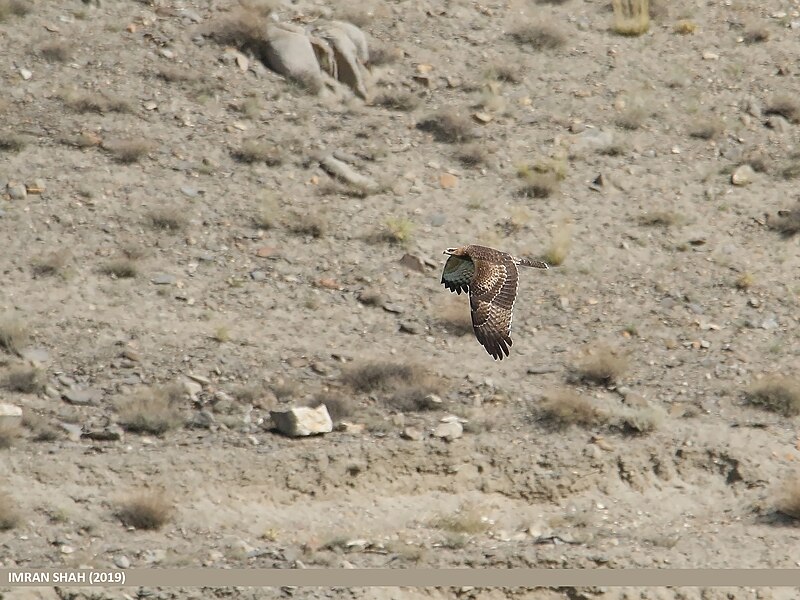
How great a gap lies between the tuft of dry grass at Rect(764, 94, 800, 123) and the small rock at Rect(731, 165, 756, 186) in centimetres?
151

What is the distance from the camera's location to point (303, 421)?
50.9 ft

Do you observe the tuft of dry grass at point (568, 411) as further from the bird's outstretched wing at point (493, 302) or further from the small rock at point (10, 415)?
the small rock at point (10, 415)

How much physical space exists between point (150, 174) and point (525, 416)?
6.06 meters

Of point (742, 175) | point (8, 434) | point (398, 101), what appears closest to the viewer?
point (8, 434)

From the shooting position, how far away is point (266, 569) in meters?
13.7

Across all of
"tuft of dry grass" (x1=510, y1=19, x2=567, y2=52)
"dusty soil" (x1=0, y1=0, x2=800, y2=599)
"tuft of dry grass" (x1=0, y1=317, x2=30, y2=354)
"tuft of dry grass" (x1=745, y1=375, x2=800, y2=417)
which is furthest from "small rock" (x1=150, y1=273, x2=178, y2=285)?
"tuft of dry grass" (x1=510, y1=19, x2=567, y2=52)

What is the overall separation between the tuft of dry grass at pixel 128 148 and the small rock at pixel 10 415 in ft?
15.7

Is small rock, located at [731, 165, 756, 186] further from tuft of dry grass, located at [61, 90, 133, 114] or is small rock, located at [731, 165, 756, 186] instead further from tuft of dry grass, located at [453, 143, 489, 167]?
tuft of dry grass, located at [61, 90, 133, 114]

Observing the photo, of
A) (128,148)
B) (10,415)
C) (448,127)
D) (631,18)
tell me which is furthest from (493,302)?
(631,18)

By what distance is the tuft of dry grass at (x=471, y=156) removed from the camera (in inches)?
798

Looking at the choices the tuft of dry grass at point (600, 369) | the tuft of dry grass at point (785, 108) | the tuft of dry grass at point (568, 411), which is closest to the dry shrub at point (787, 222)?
the tuft of dry grass at point (785, 108)

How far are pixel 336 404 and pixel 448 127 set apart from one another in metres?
5.97

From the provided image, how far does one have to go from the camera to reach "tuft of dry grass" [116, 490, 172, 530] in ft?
46.3

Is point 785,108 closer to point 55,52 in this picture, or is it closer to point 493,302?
point 55,52
